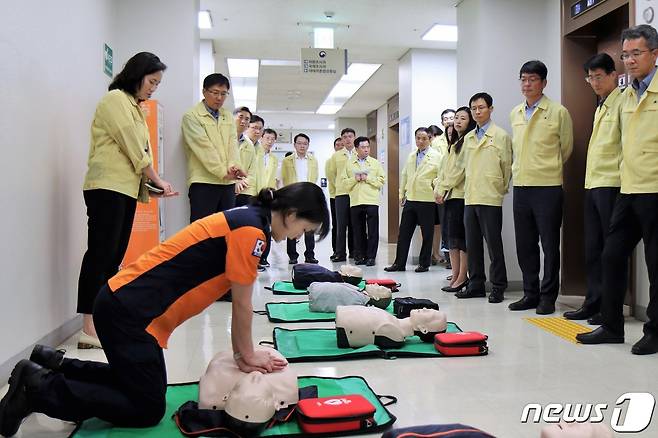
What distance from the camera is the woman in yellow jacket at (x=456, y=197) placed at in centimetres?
525

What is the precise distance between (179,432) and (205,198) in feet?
9.14

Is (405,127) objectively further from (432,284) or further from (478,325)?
(478,325)

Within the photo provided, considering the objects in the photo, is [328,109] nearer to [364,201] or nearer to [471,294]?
[364,201]

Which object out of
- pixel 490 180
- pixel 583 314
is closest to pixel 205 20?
pixel 490 180

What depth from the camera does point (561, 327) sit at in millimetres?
3684

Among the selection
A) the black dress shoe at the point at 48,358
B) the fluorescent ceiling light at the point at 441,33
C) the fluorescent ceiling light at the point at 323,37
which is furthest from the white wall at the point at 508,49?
the black dress shoe at the point at 48,358

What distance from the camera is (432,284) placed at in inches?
222

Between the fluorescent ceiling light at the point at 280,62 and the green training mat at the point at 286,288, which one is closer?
the green training mat at the point at 286,288

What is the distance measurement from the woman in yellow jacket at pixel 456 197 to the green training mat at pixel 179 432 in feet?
9.54

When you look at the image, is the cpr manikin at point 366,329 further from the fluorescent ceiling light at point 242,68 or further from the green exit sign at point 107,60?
Answer: the fluorescent ceiling light at point 242,68

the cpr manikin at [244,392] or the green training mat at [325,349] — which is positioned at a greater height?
the cpr manikin at [244,392]

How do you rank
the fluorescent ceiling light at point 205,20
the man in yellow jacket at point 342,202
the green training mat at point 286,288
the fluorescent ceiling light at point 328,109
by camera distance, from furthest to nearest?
Answer: the fluorescent ceiling light at point 328,109, the man in yellow jacket at point 342,202, the fluorescent ceiling light at point 205,20, the green training mat at point 286,288

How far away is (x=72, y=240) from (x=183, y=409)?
1.88m

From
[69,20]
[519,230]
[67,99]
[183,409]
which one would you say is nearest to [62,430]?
[183,409]
